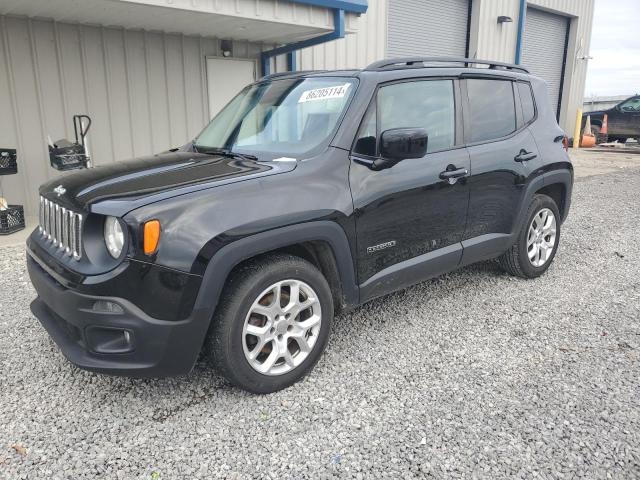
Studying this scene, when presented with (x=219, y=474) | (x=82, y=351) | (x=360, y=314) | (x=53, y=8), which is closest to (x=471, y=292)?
→ (x=360, y=314)

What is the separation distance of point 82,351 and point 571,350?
295cm

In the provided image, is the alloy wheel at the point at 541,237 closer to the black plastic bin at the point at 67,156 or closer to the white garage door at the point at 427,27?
the black plastic bin at the point at 67,156

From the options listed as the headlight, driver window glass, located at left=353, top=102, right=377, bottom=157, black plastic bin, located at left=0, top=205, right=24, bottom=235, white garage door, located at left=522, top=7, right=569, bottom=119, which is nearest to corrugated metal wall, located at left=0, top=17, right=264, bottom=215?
black plastic bin, located at left=0, top=205, right=24, bottom=235

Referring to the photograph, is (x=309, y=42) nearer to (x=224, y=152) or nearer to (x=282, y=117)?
(x=282, y=117)

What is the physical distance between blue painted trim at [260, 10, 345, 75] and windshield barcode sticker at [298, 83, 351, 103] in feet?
14.6

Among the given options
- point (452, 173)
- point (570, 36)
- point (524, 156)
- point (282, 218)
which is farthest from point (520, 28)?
point (282, 218)

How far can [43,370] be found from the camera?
3105 millimetres

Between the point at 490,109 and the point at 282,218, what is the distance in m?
2.25

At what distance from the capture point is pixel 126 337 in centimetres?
243

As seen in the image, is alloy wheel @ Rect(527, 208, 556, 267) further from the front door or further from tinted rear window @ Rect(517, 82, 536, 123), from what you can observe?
the front door

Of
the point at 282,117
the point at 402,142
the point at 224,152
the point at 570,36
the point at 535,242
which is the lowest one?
the point at 535,242

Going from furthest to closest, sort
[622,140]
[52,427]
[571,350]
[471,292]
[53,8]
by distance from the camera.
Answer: [622,140] < [53,8] < [471,292] < [571,350] < [52,427]

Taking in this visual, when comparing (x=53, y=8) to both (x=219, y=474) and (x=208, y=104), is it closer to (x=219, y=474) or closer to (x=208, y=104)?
(x=208, y=104)

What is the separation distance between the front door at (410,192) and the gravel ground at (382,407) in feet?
1.72
